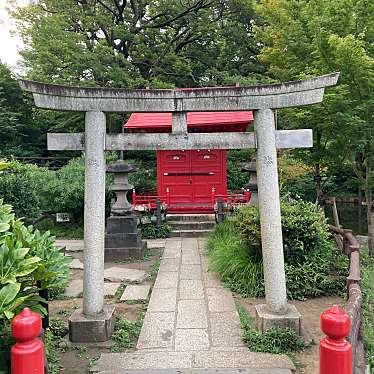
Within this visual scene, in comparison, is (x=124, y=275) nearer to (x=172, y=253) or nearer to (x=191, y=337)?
(x=172, y=253)

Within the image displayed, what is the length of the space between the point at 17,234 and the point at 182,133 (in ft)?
7.79

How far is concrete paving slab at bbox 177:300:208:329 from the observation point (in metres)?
5.06

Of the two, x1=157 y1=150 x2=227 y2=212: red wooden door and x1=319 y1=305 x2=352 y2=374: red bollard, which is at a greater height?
x1=157 y1=150 x2=227 y2=212: red wooden door

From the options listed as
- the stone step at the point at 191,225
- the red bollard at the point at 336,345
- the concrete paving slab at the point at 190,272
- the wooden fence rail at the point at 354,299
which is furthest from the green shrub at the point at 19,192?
the red bollard at the point at 336,345

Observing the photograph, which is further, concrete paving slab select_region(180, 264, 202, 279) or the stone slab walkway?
concrete paving slab select_region(180, 264, 202, 279)

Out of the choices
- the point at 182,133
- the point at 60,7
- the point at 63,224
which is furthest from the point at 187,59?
the point at 182,133

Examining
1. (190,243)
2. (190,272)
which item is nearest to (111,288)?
(190,272)

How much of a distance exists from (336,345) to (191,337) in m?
2.71

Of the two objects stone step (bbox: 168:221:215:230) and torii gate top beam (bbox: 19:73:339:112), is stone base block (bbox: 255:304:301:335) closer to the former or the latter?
torii gate top beam (bbox: 19:73:339:112)

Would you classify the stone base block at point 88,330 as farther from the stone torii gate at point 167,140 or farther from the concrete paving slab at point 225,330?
the concrete paving slab at point 225,330

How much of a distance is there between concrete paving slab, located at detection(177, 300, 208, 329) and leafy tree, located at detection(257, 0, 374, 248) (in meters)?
5.78

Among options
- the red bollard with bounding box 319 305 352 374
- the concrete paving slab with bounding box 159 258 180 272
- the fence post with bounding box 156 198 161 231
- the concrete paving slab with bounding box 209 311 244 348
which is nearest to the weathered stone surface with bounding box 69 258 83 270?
the concrete paving slab with bounding box 159 258 180 272

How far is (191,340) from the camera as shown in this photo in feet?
15.1

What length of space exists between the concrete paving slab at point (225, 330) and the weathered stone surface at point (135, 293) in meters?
1.45
